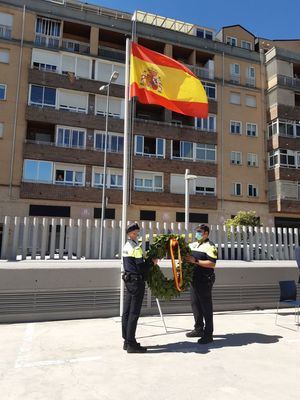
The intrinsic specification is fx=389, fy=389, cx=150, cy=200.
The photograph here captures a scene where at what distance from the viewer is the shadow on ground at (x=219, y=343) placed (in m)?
5.89

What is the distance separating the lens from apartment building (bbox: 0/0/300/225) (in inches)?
1180

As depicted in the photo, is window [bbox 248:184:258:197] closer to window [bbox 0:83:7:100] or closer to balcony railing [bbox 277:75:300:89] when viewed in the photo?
balcony railing [bbox 277:75:300:89]

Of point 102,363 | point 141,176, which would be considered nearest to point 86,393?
point 102,363

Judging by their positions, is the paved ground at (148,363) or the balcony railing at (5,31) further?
the balcony railing at (5,31)

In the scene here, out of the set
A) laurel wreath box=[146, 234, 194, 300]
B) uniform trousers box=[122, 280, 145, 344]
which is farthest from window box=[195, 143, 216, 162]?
uniform trousers box=[122, 280, 145, 344]

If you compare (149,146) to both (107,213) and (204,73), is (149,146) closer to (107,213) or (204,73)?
(107,213)

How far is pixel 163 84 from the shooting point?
30.5 feet

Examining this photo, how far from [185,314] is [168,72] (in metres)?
5.72

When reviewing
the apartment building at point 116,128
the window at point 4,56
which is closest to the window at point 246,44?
the apartment building at point 116,128

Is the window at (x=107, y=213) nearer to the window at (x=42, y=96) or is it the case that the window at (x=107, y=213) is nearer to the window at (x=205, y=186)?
the window at (x=205, y=186)

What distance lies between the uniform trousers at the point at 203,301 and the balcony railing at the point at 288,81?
35.5m

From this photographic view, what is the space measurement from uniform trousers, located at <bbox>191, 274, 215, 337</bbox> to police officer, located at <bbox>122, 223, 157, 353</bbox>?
105 cm

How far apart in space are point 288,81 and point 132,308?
123 ft

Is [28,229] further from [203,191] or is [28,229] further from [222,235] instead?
[203,191]
